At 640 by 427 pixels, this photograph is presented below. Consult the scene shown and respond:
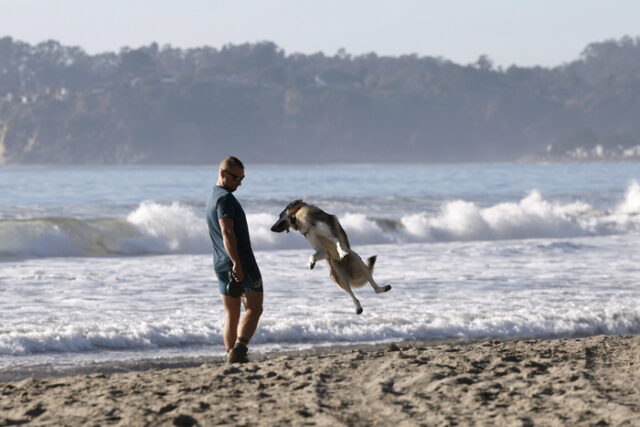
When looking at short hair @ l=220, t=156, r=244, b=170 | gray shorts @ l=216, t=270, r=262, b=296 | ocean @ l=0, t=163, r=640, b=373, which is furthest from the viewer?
ocean @ l=0, t=163, r=640, b=373

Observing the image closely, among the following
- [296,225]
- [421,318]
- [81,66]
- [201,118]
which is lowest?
[421,318]

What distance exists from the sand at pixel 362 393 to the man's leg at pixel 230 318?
424 mm

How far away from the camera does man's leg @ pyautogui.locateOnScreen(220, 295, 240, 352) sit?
7.69 metres

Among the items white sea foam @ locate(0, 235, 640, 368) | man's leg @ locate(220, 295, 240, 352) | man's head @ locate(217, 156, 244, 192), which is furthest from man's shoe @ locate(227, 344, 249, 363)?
white sea foam @ locate(0, 235, 640, 368)

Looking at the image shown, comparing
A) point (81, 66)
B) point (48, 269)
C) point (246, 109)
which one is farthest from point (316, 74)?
point (48, 269)

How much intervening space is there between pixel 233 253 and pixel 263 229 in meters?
17.6

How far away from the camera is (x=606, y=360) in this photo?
7641 mm

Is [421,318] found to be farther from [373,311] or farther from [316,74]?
[316,74]

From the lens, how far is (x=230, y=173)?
24.5ft

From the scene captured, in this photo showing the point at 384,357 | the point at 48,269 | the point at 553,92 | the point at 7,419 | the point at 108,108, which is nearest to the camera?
the point at 7,419

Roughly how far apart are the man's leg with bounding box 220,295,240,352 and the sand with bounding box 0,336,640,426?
0.42 meters

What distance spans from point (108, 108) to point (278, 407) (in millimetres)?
154154

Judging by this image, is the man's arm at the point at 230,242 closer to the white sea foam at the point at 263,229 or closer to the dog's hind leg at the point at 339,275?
the dog's hind leg at the point at 339,275

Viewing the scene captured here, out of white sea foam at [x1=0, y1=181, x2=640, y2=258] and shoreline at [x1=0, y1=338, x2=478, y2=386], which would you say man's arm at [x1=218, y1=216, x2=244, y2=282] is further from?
white sea foam at [x1=0, y1=181, x2=640, y2=258]
